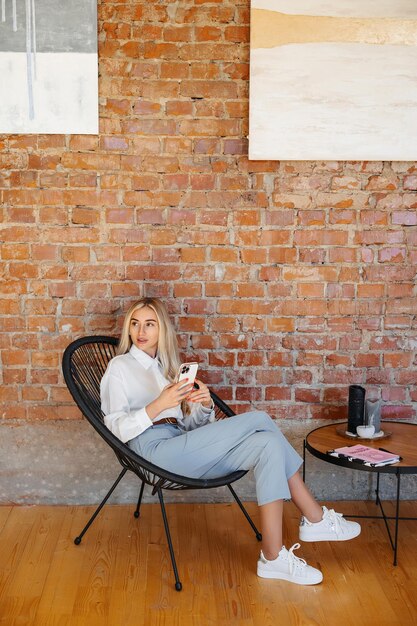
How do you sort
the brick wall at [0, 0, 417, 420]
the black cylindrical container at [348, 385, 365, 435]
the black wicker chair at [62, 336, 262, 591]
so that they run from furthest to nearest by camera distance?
the brick wall at [0, 0, 417, 420]
the black cylindrical container at [348, 385, 365, 435]
the black wicker chair at [62, 336, 262, 591]

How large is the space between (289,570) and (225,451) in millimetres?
518

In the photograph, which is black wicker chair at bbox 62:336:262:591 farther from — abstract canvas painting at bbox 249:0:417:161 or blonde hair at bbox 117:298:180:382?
abstract canvas painting at bbox 249:0:417:161

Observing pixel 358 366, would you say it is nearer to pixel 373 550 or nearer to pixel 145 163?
pixel 373 550

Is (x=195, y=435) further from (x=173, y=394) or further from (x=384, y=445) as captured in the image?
(x=384, y=445)

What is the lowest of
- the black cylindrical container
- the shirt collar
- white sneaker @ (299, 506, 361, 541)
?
white sneaker @ (299, 506, 361, 541)

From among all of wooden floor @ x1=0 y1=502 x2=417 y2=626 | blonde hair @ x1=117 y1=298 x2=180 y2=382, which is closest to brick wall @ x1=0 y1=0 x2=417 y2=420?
blonde hair @ x1=117 y1=298 x2=180 y2=382

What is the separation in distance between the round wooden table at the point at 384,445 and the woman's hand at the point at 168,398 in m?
0.64

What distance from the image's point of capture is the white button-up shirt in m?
2.76

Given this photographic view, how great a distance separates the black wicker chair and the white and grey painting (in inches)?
41.0

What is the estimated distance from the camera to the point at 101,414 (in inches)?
117

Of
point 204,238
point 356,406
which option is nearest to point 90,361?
point 204,238

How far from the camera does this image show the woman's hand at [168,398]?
8.96 ft

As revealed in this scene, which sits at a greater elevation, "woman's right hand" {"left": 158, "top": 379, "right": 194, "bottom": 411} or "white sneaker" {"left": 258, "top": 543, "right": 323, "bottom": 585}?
"woman's right hand" {"left": 158, "top": 379, "right": 194, "bottom": 411}

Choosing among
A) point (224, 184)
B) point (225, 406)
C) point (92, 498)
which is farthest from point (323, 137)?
point (92, 498)
